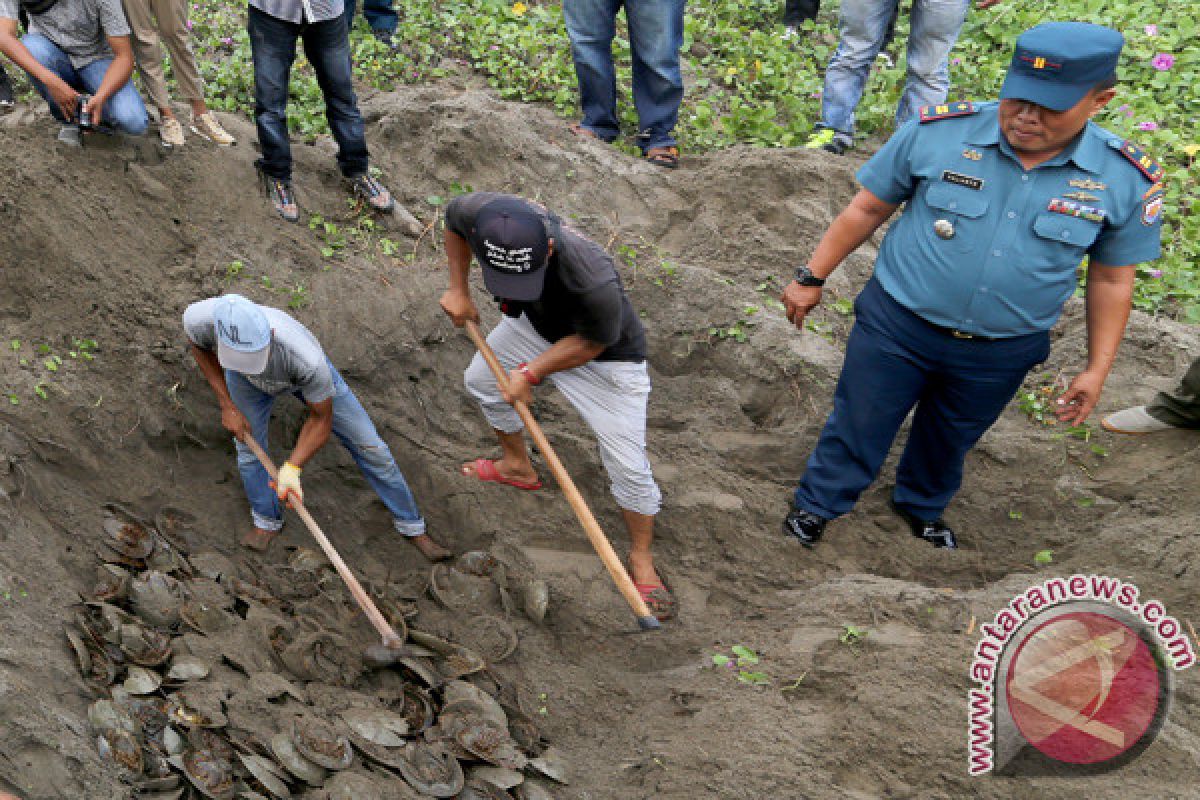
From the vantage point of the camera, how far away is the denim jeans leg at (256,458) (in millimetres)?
3715

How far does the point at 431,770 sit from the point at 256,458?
1528 millimetres

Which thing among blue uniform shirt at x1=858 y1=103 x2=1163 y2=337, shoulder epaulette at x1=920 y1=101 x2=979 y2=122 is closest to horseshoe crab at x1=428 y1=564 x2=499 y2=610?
blue uniform shirt at x1=858 y1=103 x2=1163 y2=337

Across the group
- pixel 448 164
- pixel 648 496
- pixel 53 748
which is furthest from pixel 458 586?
pixel 448 164

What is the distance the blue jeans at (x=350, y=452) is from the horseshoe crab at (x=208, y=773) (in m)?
1.37

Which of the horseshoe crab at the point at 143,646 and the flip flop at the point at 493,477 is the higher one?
the horseshoe crab at the point at 143,646

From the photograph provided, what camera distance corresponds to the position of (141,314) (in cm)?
435

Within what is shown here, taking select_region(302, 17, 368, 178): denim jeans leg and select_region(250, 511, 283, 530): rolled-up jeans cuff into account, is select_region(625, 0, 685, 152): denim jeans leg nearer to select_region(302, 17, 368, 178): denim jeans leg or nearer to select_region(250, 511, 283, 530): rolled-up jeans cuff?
select_region(302, 17, 368, 178): denim jeans leg

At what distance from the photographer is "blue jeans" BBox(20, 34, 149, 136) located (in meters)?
4.47

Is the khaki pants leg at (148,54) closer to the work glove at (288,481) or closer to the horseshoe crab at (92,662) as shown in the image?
the work glove at (288,481)

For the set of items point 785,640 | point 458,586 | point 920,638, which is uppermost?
point 920,638

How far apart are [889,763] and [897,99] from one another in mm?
5473

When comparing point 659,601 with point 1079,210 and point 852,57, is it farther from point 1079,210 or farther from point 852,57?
point 852,57

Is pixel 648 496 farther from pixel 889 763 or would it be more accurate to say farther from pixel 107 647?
pixel 107 647

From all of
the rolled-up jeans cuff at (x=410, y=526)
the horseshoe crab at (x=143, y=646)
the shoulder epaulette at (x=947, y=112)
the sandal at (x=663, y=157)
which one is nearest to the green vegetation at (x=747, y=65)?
the sandal at (x=663, y=157)
